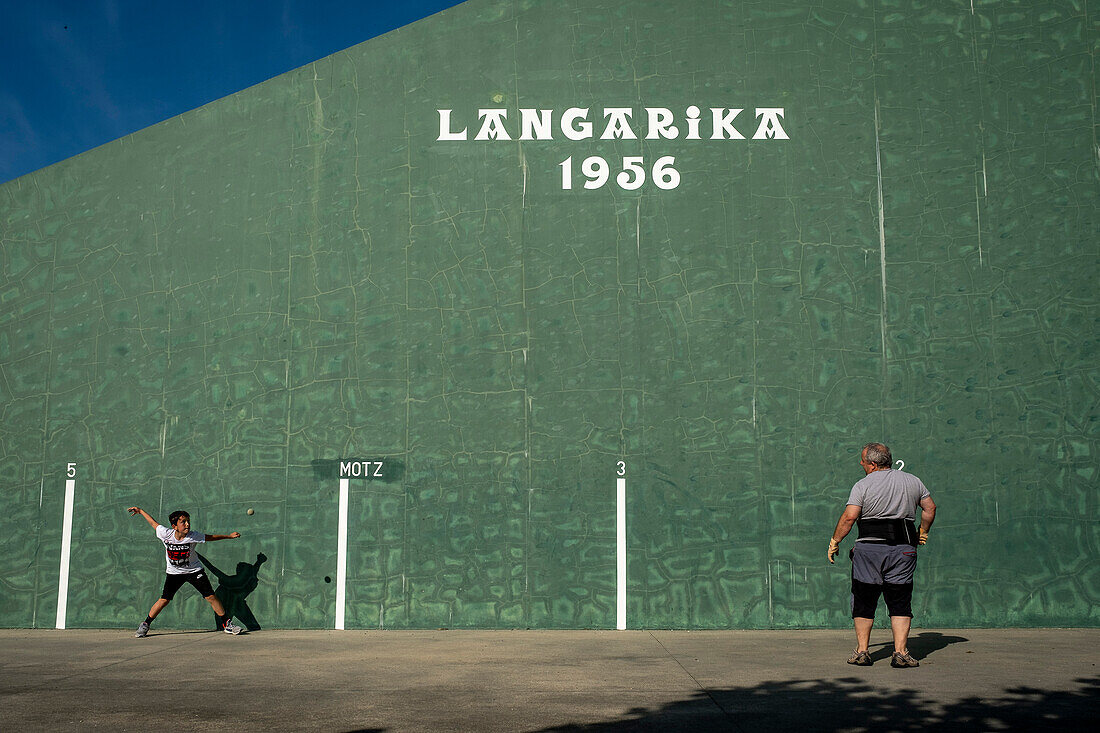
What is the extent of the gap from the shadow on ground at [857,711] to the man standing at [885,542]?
1019 mm

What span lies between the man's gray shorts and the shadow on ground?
1038mm

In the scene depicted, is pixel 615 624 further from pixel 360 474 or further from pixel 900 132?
pixel 900 132

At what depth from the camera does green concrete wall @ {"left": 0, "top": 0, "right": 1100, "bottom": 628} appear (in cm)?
949

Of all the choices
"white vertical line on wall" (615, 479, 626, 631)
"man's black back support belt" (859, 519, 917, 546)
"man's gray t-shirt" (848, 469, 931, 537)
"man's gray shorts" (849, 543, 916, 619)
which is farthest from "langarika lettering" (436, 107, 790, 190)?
"man's gray shorts" (849, 543, 916, 619)

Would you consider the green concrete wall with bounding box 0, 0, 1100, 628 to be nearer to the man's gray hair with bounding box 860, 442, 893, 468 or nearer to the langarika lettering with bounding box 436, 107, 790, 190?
the langarika lettering with bounding box 436, 107, 790, 190

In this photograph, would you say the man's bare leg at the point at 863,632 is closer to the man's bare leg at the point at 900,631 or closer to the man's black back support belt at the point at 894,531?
the man's bare leg at the point at 900,631

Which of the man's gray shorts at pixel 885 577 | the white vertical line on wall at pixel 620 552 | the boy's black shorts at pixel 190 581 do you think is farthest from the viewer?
the white vertical line on wall at pixel 620 552

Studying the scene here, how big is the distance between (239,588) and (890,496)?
6.29 meters

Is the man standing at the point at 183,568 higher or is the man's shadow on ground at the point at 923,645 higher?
the man standing at the point at 183,568

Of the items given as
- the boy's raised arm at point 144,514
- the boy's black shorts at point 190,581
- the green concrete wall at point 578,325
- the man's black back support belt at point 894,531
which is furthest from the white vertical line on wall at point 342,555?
the man's black back support belt at point 894,531

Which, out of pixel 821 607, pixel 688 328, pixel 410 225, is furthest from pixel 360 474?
pixel 821 607

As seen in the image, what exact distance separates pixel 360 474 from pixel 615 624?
9.57 feet

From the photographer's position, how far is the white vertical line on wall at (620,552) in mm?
9398

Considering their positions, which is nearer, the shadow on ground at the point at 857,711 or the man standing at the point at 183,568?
the shadow on ground at the point at 857,711
